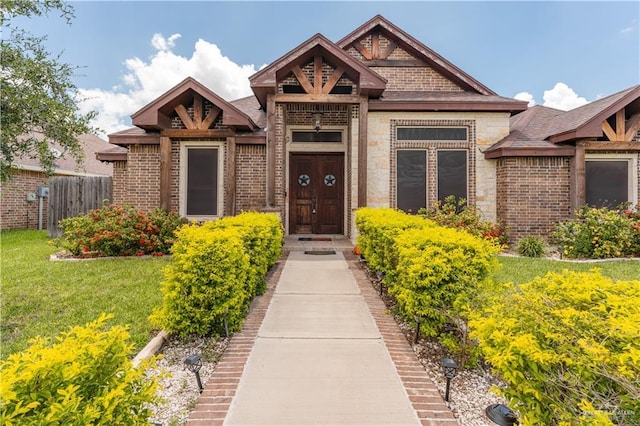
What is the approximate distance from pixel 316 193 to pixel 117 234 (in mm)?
5449

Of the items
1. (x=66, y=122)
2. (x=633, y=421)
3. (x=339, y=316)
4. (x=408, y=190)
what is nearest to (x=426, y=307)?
(x=339, y=316)

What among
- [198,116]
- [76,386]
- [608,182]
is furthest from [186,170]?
[608,182]

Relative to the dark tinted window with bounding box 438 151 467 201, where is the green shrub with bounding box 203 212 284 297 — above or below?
below

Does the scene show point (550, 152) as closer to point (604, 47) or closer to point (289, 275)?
point (604, 47)

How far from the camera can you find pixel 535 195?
915cm

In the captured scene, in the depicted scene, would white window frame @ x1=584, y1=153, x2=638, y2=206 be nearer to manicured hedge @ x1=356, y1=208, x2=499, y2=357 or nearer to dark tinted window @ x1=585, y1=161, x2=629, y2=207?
dark tinted window @ x1=585, y1=161, x2=629, y2=207

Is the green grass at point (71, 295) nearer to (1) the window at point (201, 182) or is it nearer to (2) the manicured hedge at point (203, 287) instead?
(2) the manicured hedge at point (203, 287)

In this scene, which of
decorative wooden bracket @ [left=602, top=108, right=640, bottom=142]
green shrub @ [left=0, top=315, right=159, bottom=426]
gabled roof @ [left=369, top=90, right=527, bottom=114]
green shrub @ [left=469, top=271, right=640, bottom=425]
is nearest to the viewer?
green shrub @ [left=0, top=315, right=159, bottom=426]

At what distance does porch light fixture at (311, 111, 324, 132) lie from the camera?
9.77 metres

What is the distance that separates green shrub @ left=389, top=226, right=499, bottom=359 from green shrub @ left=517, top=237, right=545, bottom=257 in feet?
18.5

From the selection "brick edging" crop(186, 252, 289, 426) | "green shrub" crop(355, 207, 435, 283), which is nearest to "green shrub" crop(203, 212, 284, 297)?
"brick edging" crop(186, 252, 289, 426)

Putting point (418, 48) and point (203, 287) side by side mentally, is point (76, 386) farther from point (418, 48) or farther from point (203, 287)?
point (418, 48)

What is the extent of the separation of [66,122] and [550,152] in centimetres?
1044

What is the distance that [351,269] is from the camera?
21.9ft
